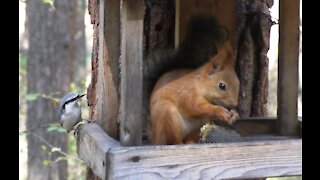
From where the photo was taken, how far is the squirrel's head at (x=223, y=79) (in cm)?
224

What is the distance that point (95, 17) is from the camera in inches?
111

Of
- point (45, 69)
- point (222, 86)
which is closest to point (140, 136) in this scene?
point (222, 86)

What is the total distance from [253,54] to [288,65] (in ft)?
1.21

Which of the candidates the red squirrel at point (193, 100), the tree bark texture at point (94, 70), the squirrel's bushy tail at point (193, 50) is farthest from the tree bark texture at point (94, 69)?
the red squirrel at point (193, 100)

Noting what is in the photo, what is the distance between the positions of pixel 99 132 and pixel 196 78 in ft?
1.38

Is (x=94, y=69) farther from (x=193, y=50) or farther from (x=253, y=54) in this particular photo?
(x=253, y=54)

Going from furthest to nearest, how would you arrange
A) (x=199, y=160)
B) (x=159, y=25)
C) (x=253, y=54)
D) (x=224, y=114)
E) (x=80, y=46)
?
(x=80, y=46) < (x=253, y=54) < (x=159, y=25) < (x=224, y=114) < (x=199, y=160)

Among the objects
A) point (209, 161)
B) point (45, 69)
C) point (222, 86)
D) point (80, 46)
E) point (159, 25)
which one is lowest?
point (209, 161)

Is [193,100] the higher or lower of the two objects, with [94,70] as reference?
lower

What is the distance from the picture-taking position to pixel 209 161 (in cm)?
194

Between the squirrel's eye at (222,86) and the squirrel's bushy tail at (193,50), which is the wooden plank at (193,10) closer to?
the squirrel's bushy tail at (193,50)
